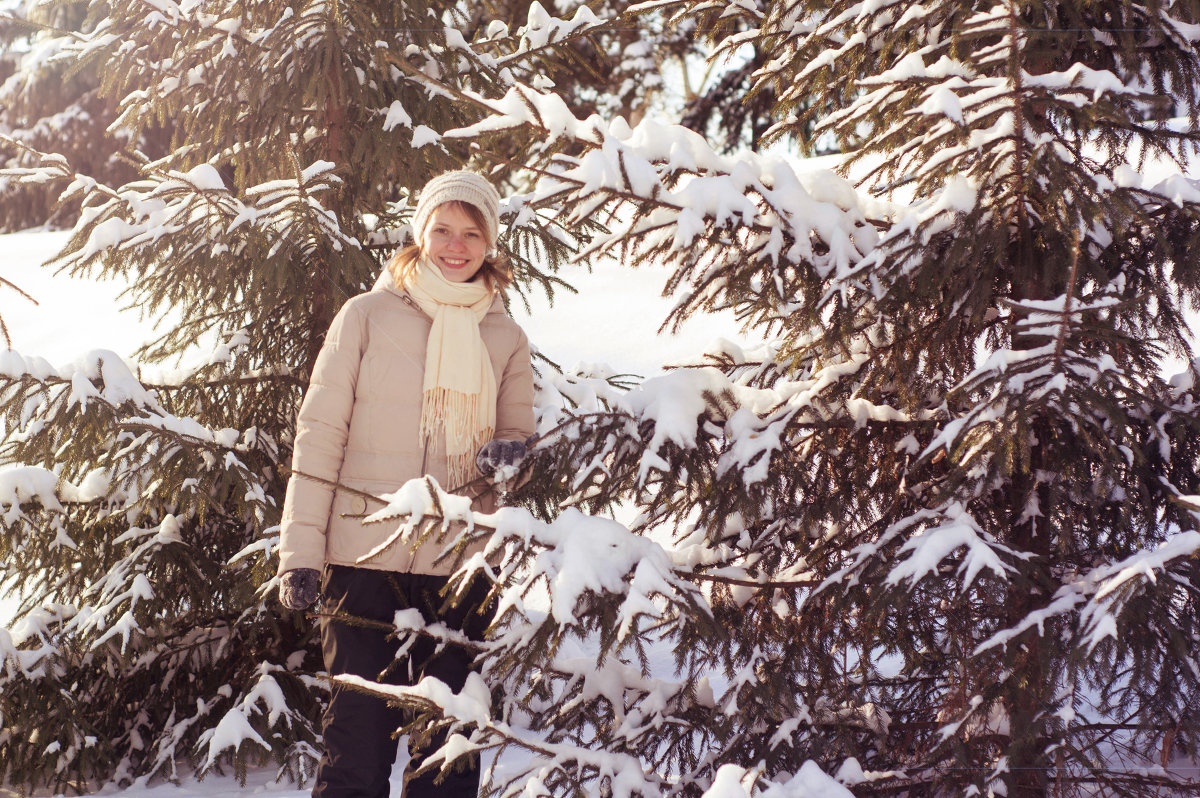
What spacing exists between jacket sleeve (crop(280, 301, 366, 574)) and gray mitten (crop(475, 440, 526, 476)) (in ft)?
1.50

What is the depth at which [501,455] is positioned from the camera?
2662mm

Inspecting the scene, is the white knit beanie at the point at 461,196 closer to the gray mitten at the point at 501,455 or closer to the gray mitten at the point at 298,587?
the gray mitten at the point at 501,455

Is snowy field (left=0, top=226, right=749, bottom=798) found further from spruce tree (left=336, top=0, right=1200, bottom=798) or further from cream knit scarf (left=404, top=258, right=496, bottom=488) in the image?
spruce tree (left=336, top=0, right=1200, bottom=798)

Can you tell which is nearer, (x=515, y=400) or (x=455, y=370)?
(x=455, y=370)

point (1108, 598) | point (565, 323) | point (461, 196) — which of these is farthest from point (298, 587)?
point (565, 323)

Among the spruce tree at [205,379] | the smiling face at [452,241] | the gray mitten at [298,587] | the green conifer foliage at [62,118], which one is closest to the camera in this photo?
the gray mitten at [298,587]

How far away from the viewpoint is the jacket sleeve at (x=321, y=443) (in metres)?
2.81

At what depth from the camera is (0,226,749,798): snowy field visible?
29.1ft

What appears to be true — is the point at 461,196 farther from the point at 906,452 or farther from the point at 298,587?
the point at 906,452

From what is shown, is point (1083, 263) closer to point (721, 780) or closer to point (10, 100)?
point (721, 780)

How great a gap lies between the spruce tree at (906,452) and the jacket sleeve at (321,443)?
621mm

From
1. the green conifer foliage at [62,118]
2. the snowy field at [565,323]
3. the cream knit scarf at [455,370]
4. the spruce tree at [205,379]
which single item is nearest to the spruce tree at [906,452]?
the cream knit scarf at [455,370]

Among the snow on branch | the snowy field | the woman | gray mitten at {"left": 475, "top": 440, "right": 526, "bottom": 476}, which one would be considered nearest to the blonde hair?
the woman

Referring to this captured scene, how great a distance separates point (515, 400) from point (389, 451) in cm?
44
